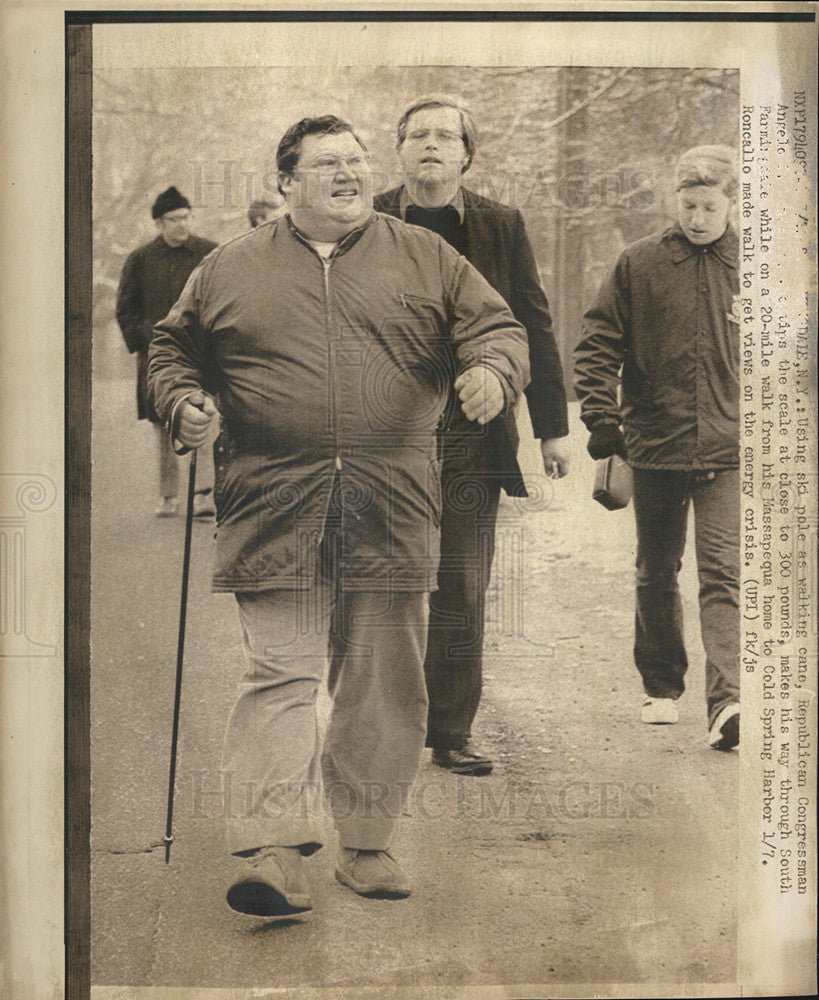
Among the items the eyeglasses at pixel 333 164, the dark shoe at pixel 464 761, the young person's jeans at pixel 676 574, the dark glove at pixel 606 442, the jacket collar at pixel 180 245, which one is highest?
the eyeglasses at pixel 333 164

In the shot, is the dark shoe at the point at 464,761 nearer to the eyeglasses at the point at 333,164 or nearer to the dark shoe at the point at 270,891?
the dark shoe at the point at 270,891

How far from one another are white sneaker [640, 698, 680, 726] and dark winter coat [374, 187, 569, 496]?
743mm

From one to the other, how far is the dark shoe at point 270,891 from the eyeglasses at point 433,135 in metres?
2.18

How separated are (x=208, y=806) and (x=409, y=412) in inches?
51.7

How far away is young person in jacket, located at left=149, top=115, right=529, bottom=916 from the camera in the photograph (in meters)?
2.77

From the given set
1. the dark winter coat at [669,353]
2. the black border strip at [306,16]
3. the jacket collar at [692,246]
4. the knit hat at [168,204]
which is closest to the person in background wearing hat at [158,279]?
the knit hat at [168,204]

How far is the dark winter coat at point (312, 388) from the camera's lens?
276 centimetres

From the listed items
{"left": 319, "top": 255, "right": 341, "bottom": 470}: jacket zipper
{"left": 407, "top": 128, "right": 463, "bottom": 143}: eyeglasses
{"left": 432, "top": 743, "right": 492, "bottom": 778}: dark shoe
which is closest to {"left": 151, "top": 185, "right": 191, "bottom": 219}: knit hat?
{"left": 319, "top": 255, "right": 341, "bottom": 470}: jacket zipper

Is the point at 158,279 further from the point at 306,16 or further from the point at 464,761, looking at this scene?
the point at 464,761

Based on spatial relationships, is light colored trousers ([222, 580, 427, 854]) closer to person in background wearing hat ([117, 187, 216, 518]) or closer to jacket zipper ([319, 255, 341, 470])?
jacket zipper ([319, 255, 341, 470])

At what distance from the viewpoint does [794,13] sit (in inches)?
112

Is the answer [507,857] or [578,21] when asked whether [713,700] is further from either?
[578,21]

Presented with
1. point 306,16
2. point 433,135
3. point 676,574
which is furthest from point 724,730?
point 306,16

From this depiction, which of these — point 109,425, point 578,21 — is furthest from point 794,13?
point 109,425
